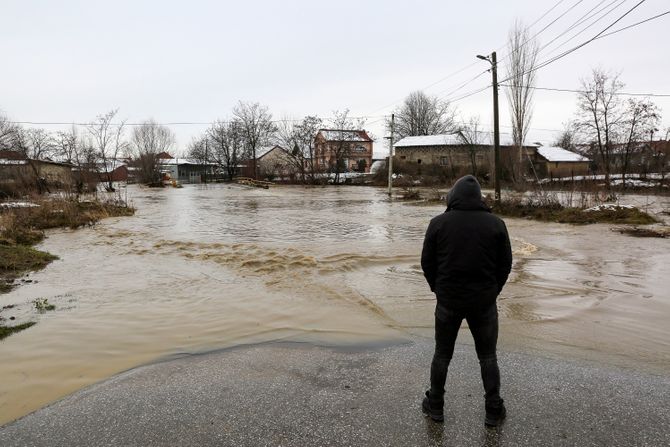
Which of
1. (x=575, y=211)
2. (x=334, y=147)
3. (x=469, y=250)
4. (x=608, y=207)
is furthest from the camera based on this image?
(x=334, y=147)

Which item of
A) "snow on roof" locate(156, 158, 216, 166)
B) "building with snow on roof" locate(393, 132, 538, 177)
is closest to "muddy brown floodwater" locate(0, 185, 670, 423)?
"building with snow on roof" locate(393, 132, 538, 177)

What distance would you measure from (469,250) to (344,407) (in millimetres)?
1672

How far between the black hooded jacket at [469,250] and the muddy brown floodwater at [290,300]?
224 centimetres

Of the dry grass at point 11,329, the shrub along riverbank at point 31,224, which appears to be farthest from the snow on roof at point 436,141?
the dry grass at point 11,329

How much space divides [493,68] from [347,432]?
21.8m

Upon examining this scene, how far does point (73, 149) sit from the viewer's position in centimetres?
5034

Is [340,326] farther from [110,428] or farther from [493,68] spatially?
[493,68]

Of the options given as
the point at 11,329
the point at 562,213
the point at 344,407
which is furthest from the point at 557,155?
the point at 11,329

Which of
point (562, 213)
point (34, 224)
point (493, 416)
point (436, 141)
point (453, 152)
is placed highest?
point (436, 141)

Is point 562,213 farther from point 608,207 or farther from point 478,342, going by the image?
point 478,342

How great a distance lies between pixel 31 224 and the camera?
55.2 feet

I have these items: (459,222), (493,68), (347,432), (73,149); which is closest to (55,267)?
(347,432)

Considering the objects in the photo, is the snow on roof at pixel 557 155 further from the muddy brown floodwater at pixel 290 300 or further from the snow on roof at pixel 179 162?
the snow on roof at pixel 179 162

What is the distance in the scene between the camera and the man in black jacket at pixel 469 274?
10.2ft
